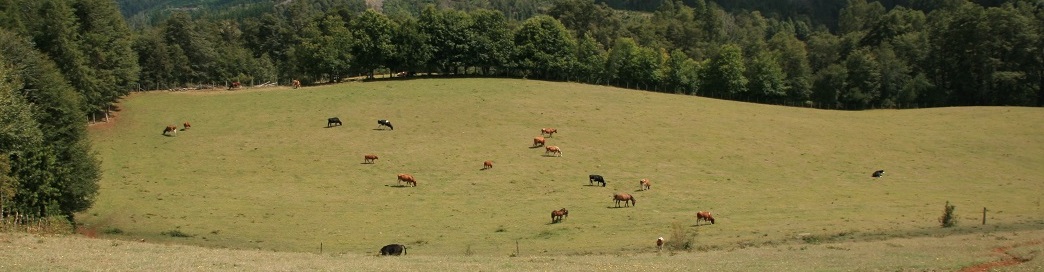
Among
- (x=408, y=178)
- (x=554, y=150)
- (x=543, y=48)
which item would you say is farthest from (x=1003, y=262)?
(x=543, y=48)

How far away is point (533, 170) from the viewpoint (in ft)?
177

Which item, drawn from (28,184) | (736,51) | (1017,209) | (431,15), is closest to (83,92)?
(28,184)

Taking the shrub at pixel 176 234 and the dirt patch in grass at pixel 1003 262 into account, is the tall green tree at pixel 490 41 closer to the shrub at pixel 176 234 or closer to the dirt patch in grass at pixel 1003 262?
the shrub at pixel 176 234

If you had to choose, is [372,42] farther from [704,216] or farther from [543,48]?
[704,216]

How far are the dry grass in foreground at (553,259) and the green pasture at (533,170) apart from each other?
10.0 ft

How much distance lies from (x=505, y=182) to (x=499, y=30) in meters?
49.4

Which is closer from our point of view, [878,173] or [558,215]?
[558,215]

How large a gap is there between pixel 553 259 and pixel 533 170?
78.1ft

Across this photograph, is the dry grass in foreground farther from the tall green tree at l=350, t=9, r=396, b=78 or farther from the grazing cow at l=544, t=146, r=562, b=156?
the tall green tree at l=350, t=9, r=396, b=78

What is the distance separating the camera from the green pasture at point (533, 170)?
38.8 metres

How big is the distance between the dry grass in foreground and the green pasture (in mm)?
3061

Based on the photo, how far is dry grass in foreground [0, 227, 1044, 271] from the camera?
81.7 ft

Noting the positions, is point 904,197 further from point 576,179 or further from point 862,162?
point 576,179

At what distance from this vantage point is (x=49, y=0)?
6288 cm
